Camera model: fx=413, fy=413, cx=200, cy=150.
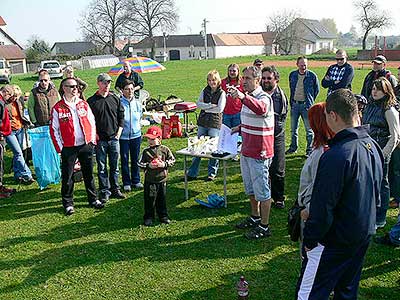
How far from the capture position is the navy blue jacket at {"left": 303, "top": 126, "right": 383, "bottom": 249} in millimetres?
2496

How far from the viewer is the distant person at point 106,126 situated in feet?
19.9

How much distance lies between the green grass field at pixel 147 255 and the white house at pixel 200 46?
7248 cm

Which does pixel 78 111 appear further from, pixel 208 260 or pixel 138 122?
pixel 208 260

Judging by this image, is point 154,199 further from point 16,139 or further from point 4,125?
point 16,139

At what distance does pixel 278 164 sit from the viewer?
5.74m

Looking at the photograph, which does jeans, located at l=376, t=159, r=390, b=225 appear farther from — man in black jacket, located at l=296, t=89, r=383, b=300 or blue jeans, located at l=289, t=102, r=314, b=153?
blue jeans, located at l=289, t=102, r=314, b=153

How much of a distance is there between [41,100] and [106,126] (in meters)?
1.91

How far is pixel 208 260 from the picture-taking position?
4.60m

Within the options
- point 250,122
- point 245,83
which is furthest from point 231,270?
point 245,83

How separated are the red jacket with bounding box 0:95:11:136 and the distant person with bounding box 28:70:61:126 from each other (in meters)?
0.58

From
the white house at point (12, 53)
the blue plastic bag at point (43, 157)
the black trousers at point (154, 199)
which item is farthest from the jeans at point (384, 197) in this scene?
the white house at point (12, 53)

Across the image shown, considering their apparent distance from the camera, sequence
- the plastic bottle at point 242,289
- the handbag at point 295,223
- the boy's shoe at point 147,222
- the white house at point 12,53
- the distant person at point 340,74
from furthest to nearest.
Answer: the white house at point 12,53 → the distant person at point 340,74 → the boy's shoe at point 147,222 → the plastic bottle at point 242,289 → the handbag at point 295,223

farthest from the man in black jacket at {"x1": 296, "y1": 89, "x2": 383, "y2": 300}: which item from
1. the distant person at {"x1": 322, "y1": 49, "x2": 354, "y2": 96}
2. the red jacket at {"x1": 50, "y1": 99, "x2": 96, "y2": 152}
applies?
the distant person at {"x1": 322, "y1": 49, "x2": 354, "y2": 96}

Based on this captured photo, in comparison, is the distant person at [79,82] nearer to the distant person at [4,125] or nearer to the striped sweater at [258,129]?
the distant person at [4,125]
